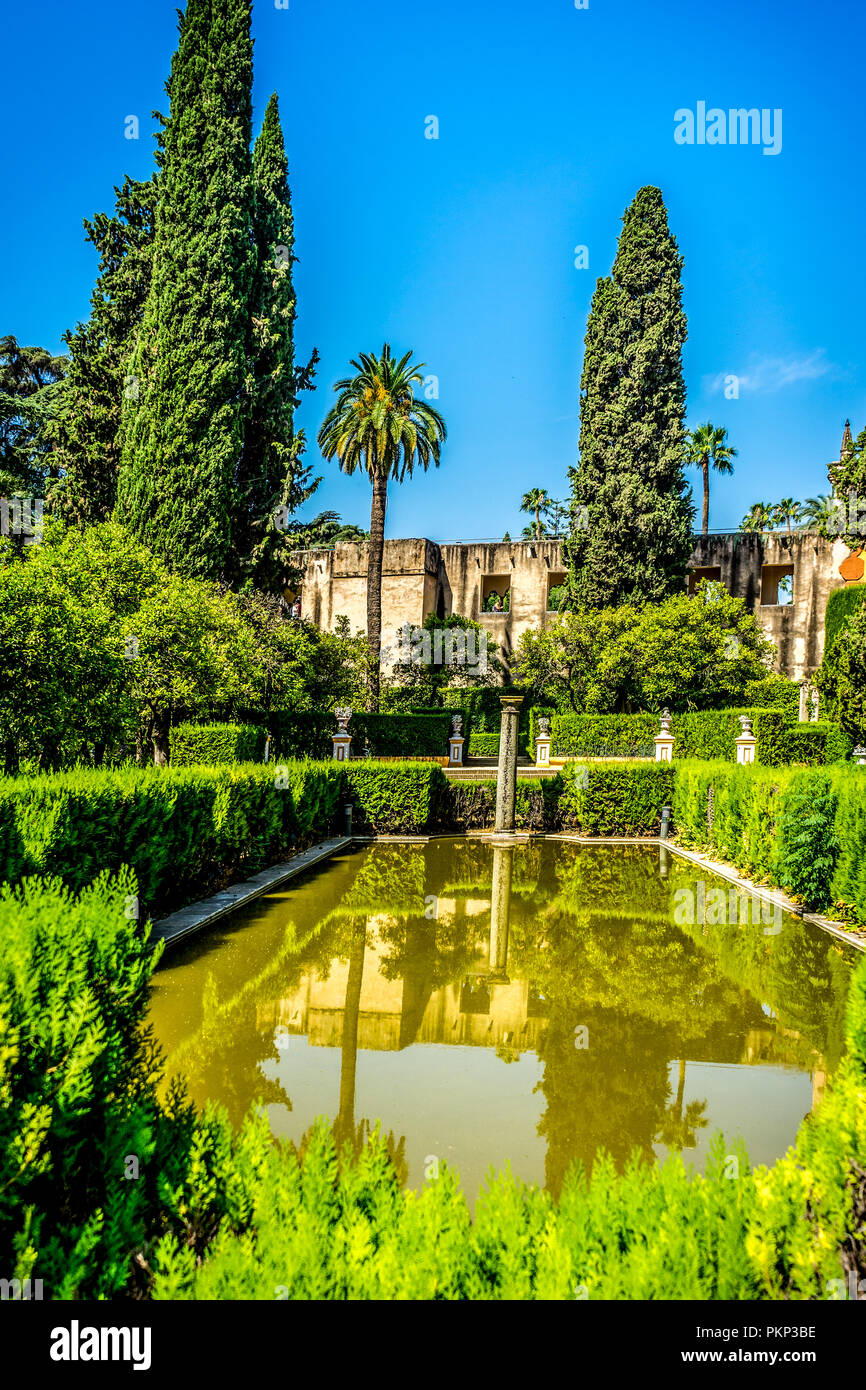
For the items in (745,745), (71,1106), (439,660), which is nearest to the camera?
(71,1106)

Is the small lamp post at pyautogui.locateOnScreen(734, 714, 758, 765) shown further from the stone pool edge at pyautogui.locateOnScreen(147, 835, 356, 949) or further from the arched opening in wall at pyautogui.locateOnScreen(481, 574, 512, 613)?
the arched opening in wall at pyautogui.locateOnScreen(481, 574, 512, 613)

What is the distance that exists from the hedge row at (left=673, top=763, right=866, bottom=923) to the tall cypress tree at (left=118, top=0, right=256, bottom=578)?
544 inches

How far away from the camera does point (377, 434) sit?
25109 millimetres

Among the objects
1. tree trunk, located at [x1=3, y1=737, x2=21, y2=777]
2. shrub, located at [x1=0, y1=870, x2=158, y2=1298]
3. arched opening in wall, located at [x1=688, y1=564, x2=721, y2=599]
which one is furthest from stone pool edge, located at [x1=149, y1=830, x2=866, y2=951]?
arched opening in wall, located at [x1=688, y1=564, x2=721, y2=599]

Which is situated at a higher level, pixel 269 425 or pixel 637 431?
pixel 637 431

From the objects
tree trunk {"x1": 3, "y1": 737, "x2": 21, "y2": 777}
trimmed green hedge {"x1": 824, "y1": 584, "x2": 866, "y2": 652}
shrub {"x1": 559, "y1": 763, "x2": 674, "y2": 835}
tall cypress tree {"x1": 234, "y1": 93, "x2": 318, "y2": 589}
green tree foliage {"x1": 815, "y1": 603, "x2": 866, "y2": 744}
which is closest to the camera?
tree trunk {"x1": 3, "y1": 737, "x2": 21, "y2": 777}

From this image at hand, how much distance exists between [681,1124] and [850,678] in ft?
34.2

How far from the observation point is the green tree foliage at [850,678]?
12.7 meters

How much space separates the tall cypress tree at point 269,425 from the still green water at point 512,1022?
13993 millimetres

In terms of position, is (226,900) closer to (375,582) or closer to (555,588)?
(375,582)

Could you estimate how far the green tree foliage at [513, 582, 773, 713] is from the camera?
2586cm

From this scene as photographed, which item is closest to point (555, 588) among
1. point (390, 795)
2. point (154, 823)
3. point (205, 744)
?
point (390, 795)
